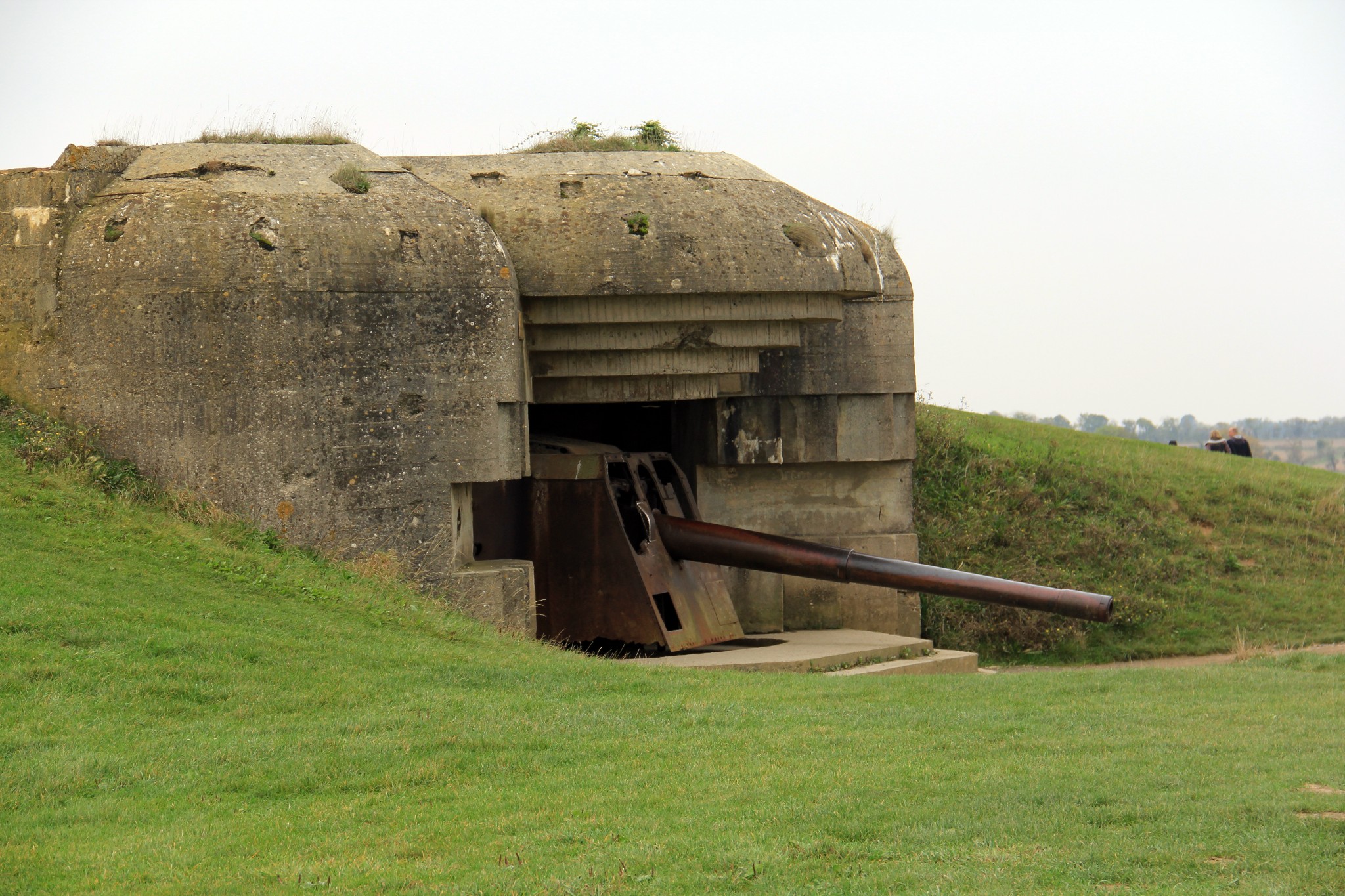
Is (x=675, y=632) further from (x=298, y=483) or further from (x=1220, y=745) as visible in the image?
(x=1220, y=745)

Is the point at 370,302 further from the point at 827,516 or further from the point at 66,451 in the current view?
the point at 827,516

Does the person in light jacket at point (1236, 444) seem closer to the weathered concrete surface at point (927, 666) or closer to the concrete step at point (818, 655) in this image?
the concrete step at point (818, 655)

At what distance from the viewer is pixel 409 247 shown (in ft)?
27.9

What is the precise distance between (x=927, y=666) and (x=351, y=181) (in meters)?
5.18

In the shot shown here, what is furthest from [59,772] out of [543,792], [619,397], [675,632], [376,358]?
[619,397]

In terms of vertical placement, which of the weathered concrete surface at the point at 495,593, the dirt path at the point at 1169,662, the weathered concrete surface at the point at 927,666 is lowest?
the dirt path at the point at 1169,662

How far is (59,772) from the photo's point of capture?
476 centimetres

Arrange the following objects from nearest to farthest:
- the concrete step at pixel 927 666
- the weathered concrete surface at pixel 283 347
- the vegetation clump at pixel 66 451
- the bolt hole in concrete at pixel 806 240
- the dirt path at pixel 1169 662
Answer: the vegetation clump at pixel 66 451, the weathered concrete surface at pixel 283 347, the concrete step at pixel 927 666, the bolt hole in concrete at pixel 806 240, the dirt path at pixel 1169 662

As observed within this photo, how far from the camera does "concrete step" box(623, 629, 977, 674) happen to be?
904 centimetres

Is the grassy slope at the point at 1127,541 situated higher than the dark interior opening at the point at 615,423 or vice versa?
the dark interior opening at the point at 615,423

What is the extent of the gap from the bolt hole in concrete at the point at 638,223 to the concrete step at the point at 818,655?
297 centimetres

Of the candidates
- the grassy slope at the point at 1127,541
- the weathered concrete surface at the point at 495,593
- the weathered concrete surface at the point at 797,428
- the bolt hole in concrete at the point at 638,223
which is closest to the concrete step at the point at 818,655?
the weathered concrete surface at the point at 495,593

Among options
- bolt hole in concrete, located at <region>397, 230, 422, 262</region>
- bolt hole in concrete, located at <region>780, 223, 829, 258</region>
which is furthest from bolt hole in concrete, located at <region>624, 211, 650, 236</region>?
bolt hole in concrete, located at <region>397, 230, 422, 262</region>

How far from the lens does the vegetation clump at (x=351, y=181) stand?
885cm
